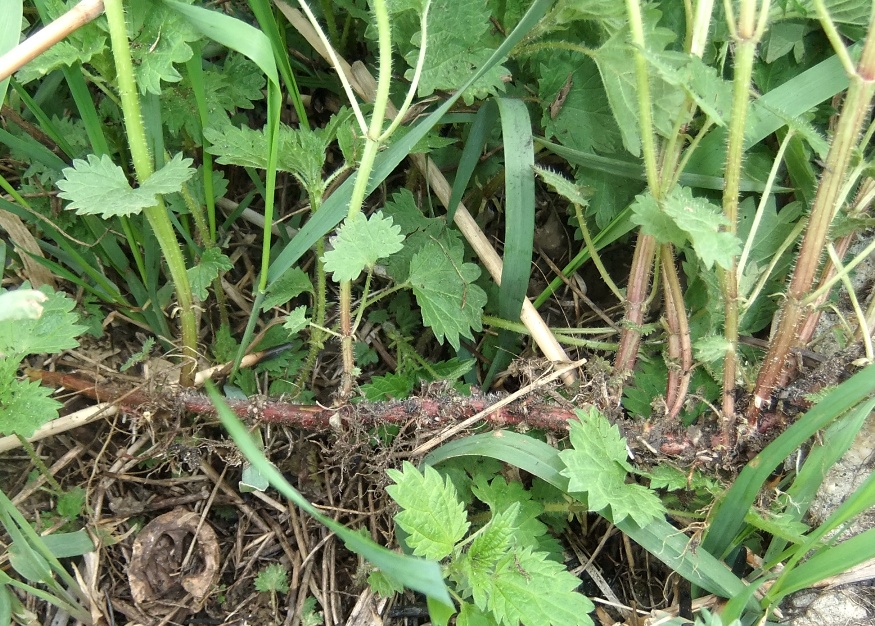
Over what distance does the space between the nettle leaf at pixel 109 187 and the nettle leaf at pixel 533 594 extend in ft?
3.36

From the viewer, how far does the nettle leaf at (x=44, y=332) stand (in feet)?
4.54

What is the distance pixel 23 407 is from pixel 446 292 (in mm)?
981

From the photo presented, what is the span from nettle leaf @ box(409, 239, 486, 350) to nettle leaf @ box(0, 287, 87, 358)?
780mm

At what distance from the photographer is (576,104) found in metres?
1.64

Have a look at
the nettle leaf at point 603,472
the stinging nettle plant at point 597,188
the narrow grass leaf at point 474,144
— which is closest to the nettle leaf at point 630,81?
the stinging nettle plant at point 597,188

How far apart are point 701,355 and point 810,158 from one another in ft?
2.14

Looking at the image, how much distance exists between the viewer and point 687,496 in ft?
4.86

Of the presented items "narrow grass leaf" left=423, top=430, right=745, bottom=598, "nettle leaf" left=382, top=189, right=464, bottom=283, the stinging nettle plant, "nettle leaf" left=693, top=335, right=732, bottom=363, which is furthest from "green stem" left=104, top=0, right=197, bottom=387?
"nettle leaf" left=693, top=335, right=732, bottom=363

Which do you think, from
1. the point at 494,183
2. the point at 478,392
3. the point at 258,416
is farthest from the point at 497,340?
the point at 258,416

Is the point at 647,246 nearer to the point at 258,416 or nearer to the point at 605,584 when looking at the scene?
the point at 605,584

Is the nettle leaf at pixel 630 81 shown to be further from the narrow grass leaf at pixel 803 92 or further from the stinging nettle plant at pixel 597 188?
the narrow grass leaf at pixel 803 92

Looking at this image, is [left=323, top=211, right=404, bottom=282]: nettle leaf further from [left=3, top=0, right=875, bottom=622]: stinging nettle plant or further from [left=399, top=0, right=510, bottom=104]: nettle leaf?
[left=399, top=0, right=510, bottom=104]: nettle leaf

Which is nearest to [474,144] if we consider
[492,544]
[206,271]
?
[206,271]

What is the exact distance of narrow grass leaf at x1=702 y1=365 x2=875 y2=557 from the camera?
3.96ft
